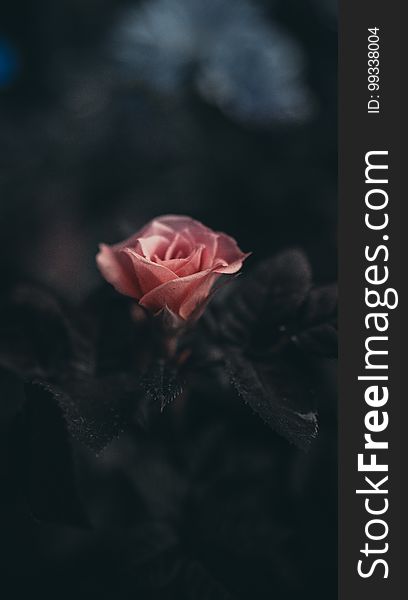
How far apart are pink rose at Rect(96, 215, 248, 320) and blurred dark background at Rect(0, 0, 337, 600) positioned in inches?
6.3

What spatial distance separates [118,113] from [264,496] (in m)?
0.88

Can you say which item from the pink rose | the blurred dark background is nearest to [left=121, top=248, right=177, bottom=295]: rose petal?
the pink rose

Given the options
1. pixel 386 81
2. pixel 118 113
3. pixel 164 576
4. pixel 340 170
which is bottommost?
pixel 164 576

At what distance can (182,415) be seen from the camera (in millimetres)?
728

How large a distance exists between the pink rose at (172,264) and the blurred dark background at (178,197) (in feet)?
0.53

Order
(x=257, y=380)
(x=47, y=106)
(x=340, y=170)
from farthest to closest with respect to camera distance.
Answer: (x=47, y=106)
(x=340, y=170)
(x=257, y=380)

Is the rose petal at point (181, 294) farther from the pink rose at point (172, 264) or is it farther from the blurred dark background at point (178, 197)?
the blurred dark background at point (178, 197)

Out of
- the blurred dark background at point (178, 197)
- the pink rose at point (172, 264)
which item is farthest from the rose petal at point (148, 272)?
the blurred dark background at point (178, 197)

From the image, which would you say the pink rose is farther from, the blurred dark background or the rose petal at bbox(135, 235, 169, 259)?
the blurred dark background

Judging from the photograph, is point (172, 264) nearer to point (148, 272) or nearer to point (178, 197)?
point (148, 272)

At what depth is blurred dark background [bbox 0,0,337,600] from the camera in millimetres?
683

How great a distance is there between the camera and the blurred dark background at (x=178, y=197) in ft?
2.24

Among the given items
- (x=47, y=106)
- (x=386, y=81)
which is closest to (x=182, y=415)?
(x=386, y=81)

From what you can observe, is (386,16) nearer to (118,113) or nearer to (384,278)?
(384,278)
